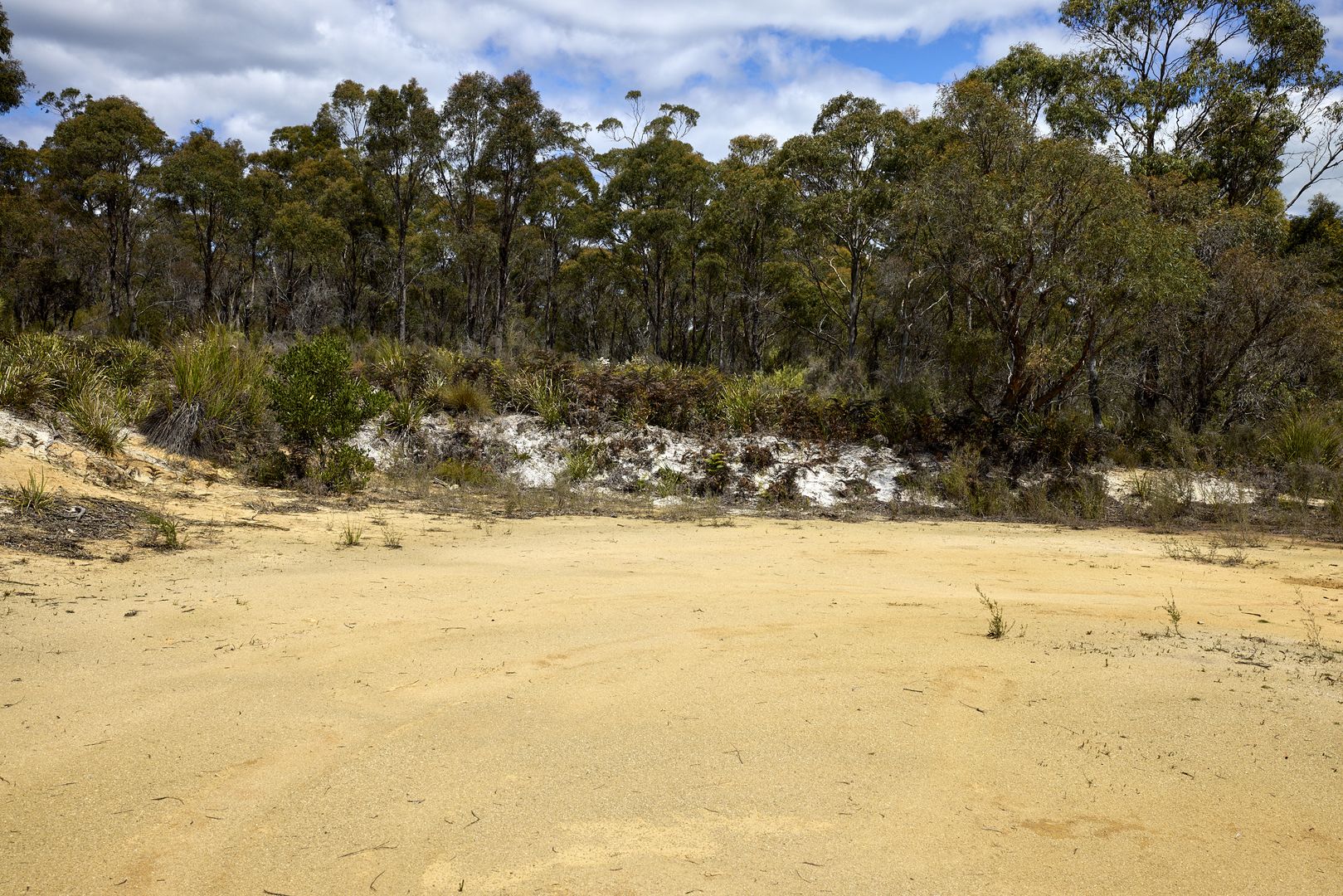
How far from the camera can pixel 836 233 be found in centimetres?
2373

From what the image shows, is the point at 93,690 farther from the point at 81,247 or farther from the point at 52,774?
the point at 81,247

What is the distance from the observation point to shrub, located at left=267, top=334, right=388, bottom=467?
450 inches


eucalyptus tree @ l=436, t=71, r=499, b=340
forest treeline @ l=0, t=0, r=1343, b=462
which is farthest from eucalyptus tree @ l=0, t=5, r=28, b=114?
eucalyptus tree @ l=436, t=71, r=499, b=340

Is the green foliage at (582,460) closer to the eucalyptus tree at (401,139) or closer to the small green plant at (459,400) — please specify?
the small green plant at (459,400)

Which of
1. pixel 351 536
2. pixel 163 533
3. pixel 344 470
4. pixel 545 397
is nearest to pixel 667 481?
pixel 545 397

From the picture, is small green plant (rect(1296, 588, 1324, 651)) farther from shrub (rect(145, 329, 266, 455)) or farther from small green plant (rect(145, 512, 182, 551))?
shrub (rect(145, 329, 266, 455))

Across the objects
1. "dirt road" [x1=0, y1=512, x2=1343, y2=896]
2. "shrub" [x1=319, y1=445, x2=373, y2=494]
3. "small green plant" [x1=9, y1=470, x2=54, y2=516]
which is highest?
"shrub" [x1=319, y1=445, x2=373, y2=494]

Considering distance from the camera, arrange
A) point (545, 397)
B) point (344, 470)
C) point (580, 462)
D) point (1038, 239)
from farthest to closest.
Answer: point (545, 397) → point (580, 462) → point (1038, 239) → point (344, 470)

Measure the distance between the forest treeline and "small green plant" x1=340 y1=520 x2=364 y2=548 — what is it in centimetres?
693

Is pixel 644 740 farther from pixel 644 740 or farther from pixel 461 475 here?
pixel 461 475

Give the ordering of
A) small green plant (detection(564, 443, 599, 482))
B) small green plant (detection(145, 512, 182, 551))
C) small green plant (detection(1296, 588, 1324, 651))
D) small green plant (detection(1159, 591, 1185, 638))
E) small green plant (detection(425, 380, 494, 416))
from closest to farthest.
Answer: small green plant (detection(1296, 588, 1324, 651))
small green plant (detection(1159, 591, 1185, 638))
small green plant (detection(145, 512, 182, 551))
small green plant (detection(564, 443, 599, 482))
small green plant (detection(425, 380, 494, 416))

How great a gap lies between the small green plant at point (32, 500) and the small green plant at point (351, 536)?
2.61m

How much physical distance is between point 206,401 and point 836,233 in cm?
1771

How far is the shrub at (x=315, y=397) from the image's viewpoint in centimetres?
1143
